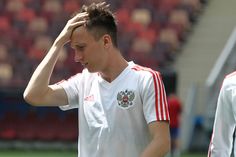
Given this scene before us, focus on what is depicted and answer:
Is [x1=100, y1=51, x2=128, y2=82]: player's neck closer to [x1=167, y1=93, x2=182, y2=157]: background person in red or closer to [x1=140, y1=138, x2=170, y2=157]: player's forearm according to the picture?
[x1=140, y1=138, x2=170, y2=157]: player's forearm

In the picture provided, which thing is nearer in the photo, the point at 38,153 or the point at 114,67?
the point at 114,67

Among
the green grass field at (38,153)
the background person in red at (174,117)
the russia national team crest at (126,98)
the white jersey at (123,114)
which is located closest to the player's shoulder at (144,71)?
the white jersey at (123,114)

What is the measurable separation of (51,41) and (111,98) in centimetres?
1516

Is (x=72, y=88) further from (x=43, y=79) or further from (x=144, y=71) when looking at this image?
(x=144, y=71)

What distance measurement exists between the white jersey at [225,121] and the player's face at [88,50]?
0.85m

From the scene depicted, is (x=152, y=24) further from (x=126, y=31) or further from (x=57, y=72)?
(x=57, y=72)

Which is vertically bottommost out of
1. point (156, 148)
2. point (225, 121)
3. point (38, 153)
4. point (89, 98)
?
point (38, 153)

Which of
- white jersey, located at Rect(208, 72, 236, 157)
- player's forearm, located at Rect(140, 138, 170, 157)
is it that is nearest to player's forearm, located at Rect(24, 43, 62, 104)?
player's forearm, located at Rect(140, 138, 170, 157)

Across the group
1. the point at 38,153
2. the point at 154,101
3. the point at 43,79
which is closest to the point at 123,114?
the point at 154,101

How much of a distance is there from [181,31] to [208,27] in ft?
2.40

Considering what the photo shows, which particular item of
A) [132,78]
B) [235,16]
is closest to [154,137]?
[132,78]

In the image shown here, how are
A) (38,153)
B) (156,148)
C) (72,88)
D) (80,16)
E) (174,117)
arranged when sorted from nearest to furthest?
1. (156,148)
2. (80,16)
3. (72,88)
4. (174,117)
5. (38,153)

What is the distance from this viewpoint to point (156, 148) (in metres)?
5.52

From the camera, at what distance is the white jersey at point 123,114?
5.66 metres
